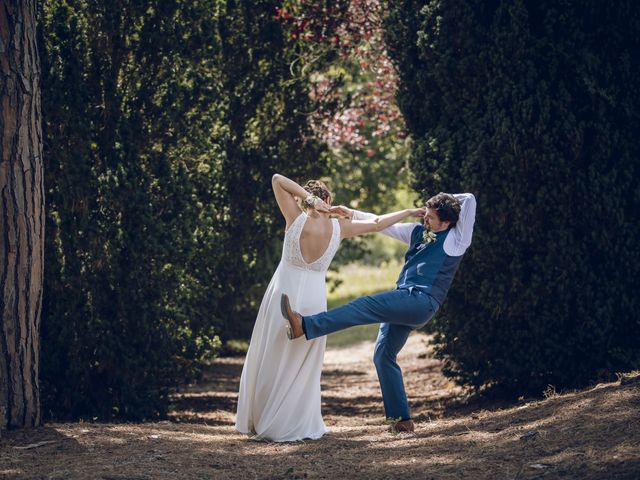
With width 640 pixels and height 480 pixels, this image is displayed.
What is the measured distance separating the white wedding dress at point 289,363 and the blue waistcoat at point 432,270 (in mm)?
677

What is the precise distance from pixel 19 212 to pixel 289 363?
2.52 metres

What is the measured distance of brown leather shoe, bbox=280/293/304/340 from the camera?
662 cm

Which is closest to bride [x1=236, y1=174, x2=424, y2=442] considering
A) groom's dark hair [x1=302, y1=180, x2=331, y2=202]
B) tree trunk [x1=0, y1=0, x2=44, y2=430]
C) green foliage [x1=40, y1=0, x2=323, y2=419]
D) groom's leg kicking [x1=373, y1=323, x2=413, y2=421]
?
groom's dark hair [x1=302, y1=180, x2=331, y2=202]

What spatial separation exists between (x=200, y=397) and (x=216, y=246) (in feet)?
8.40

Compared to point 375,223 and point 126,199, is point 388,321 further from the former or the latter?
point 126,199

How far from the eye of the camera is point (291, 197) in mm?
7055

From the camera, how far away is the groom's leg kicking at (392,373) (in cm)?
704

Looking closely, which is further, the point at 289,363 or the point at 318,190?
the point at 318,190

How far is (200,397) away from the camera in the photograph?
1090 cm

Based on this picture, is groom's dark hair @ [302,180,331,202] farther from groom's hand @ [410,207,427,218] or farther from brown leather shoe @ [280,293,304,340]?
brown leather shoe @ [280,293,304,340]

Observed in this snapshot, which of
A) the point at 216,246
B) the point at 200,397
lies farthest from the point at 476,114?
the point at 200,397

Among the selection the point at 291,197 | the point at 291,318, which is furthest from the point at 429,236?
the point at 291,318

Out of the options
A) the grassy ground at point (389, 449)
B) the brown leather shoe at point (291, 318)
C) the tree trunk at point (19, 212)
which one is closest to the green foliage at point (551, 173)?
the grassy ground at point (389, 449)

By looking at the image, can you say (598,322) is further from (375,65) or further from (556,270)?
(375,65)
